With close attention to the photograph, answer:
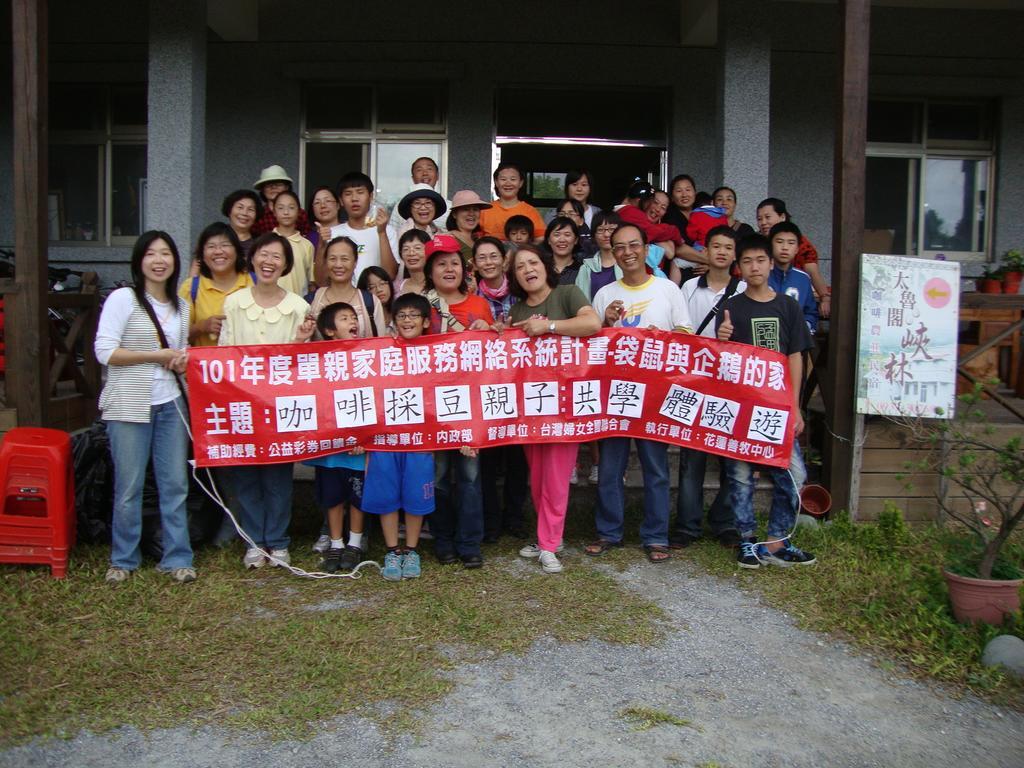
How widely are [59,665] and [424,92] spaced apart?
6.48m

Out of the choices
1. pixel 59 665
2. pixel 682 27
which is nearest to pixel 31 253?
pixel 59 665

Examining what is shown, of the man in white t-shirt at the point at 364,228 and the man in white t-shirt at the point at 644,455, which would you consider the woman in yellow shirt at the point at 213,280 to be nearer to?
the man in white t-shirt at the point at 364,228

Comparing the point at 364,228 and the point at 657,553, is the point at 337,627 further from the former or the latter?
the point at 364,228

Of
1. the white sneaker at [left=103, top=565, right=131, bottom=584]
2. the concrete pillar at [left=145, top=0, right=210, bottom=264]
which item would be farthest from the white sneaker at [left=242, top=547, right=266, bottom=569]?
the concrete pillar at [left=145, top=0, right=210, bottom=264]

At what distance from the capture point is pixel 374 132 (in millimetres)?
8523

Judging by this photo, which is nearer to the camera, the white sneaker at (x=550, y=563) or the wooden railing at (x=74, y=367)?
the white sneaker at (x=550, y=563)

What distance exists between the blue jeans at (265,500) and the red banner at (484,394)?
0.14m

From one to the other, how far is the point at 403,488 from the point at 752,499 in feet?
6.41

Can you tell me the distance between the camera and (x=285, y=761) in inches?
115

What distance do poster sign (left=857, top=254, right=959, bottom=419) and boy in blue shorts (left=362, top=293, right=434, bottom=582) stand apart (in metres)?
2.67

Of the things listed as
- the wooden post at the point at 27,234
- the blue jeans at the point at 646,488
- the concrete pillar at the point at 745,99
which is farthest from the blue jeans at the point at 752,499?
the wooden post at the point at 27,234

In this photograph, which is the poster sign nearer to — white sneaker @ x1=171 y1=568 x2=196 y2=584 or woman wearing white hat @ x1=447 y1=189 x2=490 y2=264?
woman wearing white hat @ x1=447 y1=189 x2=490 y2=264

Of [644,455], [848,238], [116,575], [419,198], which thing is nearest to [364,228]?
[419,198]

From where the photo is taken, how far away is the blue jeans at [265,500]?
4672 mm
